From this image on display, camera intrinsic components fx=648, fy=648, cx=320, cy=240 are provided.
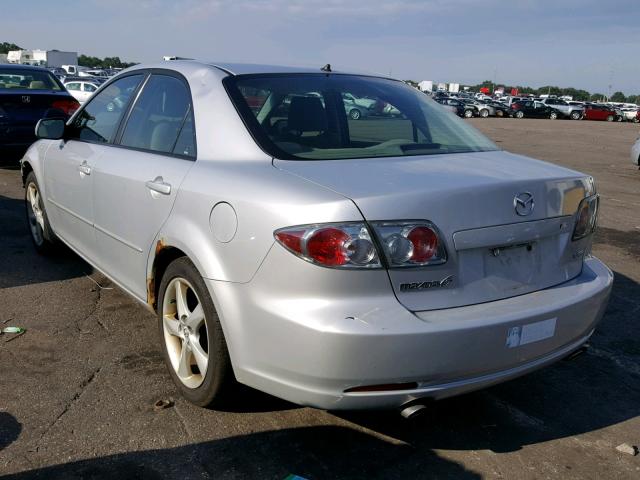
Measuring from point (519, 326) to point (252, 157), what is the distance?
135 centimetres

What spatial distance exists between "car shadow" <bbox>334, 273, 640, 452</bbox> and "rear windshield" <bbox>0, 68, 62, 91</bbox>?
9.83 meters

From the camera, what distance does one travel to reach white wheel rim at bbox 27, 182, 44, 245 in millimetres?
5546

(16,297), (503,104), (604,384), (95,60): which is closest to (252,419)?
(604,384)

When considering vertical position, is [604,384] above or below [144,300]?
below

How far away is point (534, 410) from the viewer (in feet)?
10.8

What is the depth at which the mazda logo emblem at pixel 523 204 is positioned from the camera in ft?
8.84

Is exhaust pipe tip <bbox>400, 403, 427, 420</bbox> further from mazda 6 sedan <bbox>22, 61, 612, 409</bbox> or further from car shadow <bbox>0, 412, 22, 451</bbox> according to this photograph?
car shadow <bbox>0, 412, 22, 451</bbox>

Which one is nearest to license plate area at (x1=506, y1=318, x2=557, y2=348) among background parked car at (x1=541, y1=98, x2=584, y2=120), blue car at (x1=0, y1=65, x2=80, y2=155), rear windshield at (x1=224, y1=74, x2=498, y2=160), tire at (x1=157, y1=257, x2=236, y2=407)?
rear windshield at (x1=224, y1=74, x2=498, y2=160)

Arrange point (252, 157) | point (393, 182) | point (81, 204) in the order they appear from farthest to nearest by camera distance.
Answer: point (81, 204), point (252, 157), point (393, 182)

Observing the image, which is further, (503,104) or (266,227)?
(503,104)

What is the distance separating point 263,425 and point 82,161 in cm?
225

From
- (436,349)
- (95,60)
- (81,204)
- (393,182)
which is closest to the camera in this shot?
(436,349)

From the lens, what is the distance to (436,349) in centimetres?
242

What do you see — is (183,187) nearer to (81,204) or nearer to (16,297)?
(81,204)
